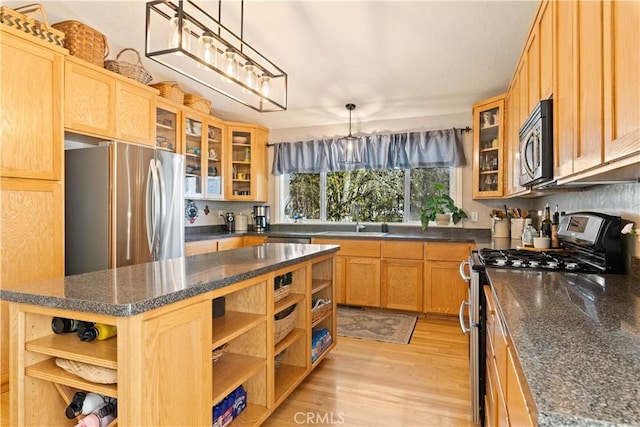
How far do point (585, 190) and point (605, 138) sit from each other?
1390 millimetres

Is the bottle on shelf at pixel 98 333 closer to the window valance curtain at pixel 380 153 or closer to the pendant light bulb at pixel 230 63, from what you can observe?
the pendant light bulb at pixel 230 63

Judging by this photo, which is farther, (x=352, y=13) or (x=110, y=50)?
(x=110, y=50)

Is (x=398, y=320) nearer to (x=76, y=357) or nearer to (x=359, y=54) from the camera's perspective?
(x=359, y=54)

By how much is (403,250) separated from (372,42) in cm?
210

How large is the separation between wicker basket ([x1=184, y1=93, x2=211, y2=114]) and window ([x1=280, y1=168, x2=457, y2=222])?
1.45 meters

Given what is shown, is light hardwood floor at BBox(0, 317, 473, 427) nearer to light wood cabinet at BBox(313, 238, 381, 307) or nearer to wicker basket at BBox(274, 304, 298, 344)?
wicker basket at BBox(274, 304, 298, 344)

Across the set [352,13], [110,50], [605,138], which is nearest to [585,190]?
[605,138]

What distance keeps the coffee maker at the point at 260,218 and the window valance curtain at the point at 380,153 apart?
1.75 feet

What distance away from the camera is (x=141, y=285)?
135cm

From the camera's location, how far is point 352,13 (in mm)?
2328

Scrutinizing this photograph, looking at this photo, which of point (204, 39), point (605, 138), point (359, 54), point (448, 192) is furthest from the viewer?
point (448, 192)

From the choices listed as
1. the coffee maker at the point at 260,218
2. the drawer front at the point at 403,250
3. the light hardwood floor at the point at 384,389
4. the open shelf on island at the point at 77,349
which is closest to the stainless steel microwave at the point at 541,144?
the light hardwood floor at the point at 384,389

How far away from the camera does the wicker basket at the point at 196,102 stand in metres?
3.91

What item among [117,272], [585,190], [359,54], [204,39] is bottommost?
[117,272]
